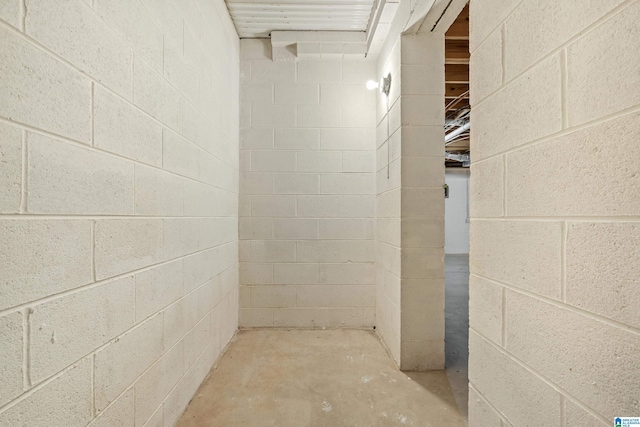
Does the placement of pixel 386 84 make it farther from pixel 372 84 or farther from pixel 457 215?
pixel 457 215

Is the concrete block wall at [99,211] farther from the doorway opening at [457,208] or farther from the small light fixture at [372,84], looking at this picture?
the doorway opening at [457,208]

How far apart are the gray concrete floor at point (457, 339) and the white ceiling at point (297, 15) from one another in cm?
299

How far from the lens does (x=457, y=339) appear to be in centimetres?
259

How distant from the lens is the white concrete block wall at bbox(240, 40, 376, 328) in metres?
2.78

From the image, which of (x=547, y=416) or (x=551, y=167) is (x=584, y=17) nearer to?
(x=551, y=167)

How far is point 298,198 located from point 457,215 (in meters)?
6.83

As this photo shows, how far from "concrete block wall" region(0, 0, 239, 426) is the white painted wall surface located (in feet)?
25.6

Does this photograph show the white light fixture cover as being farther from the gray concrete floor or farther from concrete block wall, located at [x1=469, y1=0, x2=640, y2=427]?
the gray concrete floor

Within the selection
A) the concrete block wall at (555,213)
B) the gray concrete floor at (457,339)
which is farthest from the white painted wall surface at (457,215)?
the concrete block wall at (555,213)

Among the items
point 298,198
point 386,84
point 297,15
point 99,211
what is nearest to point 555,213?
point 99,211

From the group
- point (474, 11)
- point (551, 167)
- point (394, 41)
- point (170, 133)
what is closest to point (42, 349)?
point (170, 133)

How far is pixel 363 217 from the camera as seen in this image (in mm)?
2809

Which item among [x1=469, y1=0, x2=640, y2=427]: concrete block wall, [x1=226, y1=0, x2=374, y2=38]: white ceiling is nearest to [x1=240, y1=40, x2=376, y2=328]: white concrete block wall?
[x1=226, y1=0, x2=374, y2=38]: white ceiling

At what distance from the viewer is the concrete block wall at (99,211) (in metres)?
0.71
